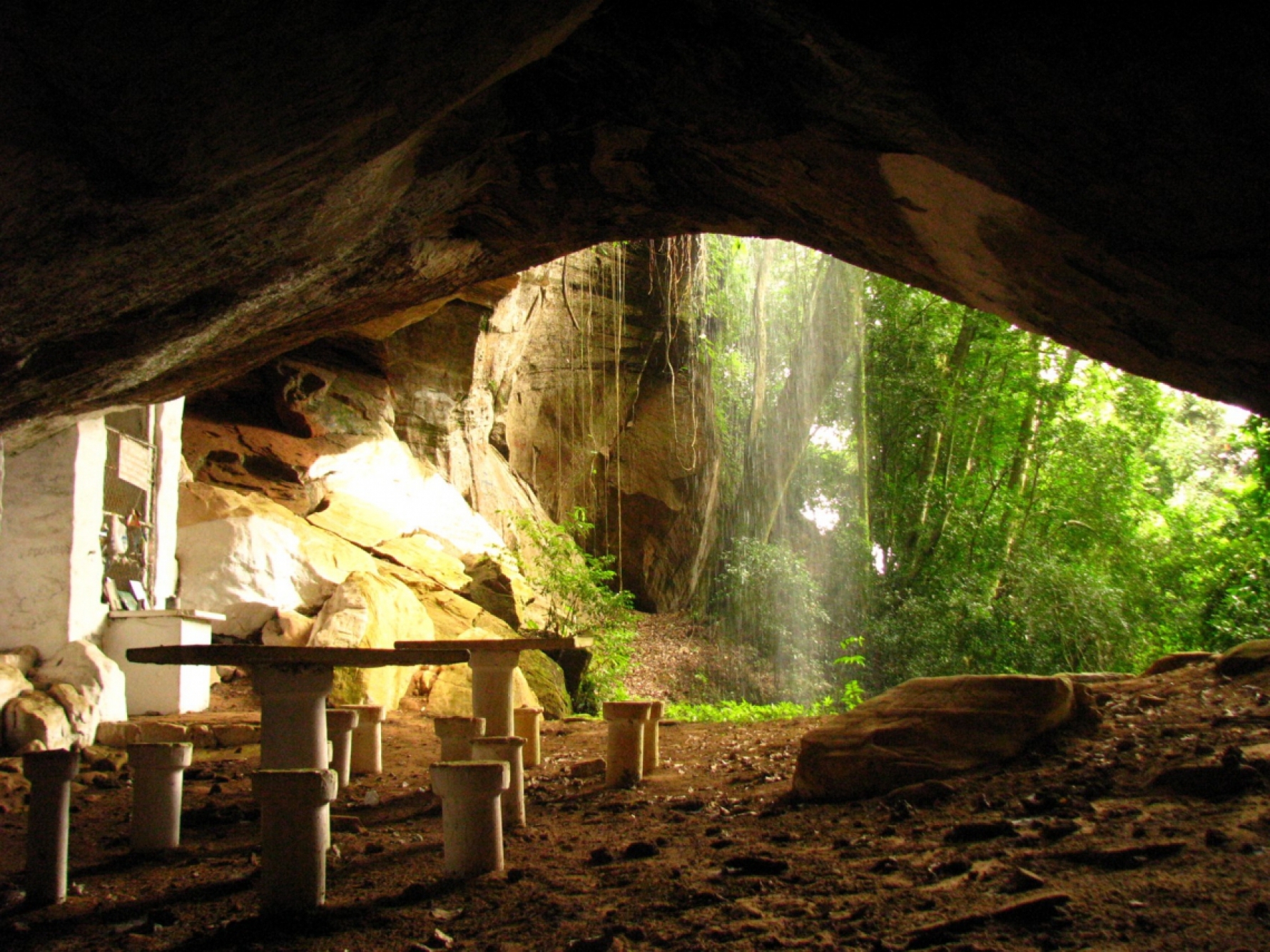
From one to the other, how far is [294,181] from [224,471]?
→ 8.32 meters

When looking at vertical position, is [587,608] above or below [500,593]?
below

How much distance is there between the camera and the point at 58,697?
5770mm

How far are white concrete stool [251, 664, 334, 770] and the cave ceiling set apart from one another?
1598mm

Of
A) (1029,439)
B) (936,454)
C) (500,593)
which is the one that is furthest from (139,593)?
(1029,439)

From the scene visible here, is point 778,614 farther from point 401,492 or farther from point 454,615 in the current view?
point 454,615

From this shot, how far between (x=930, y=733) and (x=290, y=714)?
2947 millimetres

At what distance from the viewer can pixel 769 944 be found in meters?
2.58

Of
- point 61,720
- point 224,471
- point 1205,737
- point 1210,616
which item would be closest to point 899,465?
point 1210,616

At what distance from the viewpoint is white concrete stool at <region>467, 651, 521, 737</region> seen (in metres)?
5.49

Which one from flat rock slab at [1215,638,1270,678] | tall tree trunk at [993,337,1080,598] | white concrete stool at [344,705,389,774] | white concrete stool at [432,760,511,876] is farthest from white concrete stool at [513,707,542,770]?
tall tree trunk at [993,337,1080,598]

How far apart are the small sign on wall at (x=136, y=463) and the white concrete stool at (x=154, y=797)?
3872 millimetres

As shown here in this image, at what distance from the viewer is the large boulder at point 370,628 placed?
7.92 meters

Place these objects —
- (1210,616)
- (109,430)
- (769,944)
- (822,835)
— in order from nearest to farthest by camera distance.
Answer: (769,944) < (822,835) < (109,430) < (1210,616)

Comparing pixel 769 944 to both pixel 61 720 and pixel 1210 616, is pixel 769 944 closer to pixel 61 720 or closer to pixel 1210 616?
pixel 61 720
